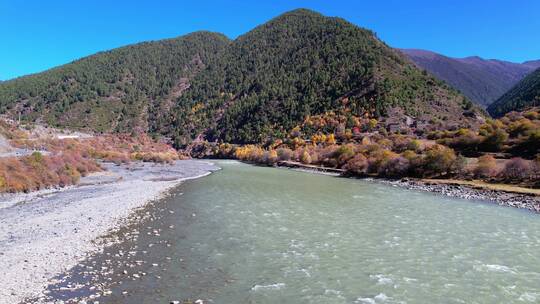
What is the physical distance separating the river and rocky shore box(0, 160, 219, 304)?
117cm

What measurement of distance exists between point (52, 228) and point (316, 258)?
16.3 m

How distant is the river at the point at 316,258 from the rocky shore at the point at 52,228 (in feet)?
3.83

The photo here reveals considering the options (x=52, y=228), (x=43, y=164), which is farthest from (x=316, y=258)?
(x=43, y=164)

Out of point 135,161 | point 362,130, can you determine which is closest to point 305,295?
point 135,161

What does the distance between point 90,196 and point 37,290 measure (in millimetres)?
24594

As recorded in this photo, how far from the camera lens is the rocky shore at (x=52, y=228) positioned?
48.9ft

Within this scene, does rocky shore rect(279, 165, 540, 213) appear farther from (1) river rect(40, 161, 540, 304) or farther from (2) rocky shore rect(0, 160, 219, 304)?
(2) rocky shore rect(0, 160, 219, 304)

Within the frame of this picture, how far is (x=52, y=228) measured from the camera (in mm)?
22781

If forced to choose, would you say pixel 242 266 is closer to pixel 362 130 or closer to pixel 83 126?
pixel 362 130

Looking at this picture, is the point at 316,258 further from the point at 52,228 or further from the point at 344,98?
the point at 344,98

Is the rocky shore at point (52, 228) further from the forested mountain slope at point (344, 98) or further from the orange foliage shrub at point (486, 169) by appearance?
the forested mountain slope at point (344, 98)

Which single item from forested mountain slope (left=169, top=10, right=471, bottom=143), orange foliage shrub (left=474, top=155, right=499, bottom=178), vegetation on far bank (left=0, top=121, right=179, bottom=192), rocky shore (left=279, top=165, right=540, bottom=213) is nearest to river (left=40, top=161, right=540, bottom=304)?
rocky shore (left=279, top=165, right=540, bottom=213)

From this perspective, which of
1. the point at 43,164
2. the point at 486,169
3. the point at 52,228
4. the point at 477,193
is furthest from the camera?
the point at 486,169

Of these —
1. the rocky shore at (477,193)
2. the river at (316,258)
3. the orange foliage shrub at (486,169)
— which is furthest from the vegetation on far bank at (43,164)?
the orange foliage shrub at (486,169)
